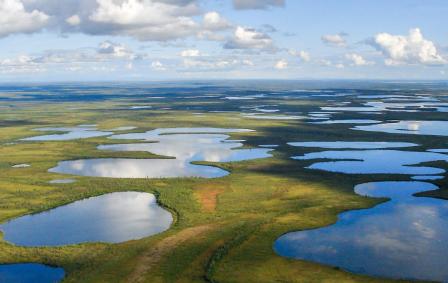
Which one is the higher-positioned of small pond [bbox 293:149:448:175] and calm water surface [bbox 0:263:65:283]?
small pond [bbox 293:149:448:175]

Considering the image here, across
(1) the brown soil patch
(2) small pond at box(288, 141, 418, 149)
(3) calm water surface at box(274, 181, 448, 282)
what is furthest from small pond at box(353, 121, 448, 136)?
(1) the brown soil patch

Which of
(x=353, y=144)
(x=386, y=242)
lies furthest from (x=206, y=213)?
(x=353, y=144)

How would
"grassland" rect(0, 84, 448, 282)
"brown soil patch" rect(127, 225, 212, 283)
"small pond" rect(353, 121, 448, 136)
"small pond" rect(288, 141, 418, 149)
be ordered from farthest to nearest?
"small pond" rect(353, 121, 448, 136) < "small pond" rect(288, 141, 418, 149) < "grassland" rect(0, 84, 448, 282) < "brown soil patch" rect(127, 225, 212, 283)

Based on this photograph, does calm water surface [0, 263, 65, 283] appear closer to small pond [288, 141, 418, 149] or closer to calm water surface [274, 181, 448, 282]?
calm water surface [274, 181, 448, 282]

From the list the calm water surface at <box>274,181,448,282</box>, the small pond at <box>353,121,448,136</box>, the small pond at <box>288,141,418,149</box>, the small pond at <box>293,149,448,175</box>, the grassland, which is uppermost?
the small pond at <box>353,121,448,136</box>

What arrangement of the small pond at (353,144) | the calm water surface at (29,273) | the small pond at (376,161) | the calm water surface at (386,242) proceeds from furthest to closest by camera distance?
the small pond at (353,144) → the small pond at (376,161) → the calm water surface at (386,242) → the calm water surface at (29,273)

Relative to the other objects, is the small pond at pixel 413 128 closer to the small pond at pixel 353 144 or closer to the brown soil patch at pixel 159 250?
the small pond at pixel 353 144

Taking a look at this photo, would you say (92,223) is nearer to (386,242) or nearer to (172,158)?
(386,242)

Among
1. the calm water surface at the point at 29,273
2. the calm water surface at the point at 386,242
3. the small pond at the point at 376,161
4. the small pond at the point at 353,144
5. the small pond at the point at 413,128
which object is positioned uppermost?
the small pond at the point at 413,128

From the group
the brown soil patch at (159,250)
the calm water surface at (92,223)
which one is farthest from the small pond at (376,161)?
the brown soil patch at (159,250)

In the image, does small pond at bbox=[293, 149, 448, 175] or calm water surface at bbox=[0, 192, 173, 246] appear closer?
calm water surface at bbox=[0, 192, 173, 246]

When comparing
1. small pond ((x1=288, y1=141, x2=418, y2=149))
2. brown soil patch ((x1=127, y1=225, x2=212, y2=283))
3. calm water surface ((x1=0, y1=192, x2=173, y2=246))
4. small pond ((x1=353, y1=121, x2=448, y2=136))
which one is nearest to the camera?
brown soil patch ((x1=127, y1=225, x2=212, y2=283))
